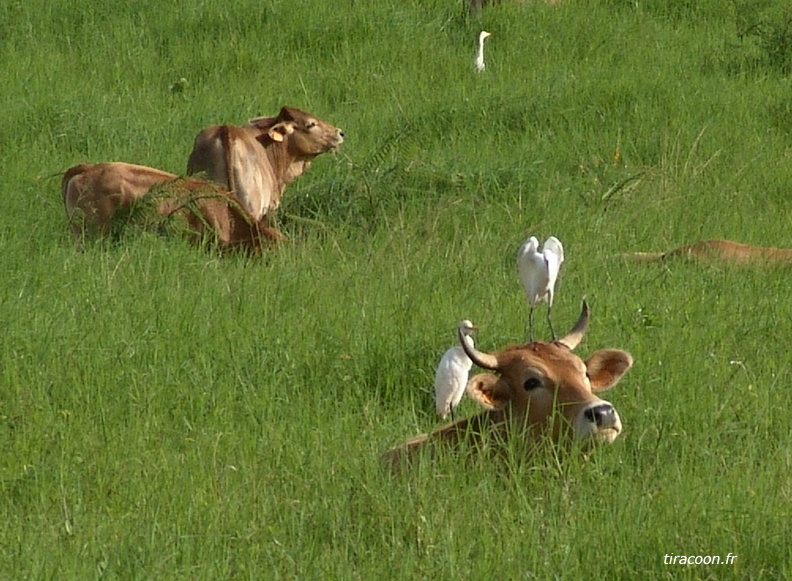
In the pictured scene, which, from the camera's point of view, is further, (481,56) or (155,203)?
(481,56)

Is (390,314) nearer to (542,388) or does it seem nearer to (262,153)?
(542,388)

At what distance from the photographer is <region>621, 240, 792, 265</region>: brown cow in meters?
8.49

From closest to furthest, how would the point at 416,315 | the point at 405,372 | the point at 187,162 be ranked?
the point at 405,372 < the point at 416,315 < the point at 187,162

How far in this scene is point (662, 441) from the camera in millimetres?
5699

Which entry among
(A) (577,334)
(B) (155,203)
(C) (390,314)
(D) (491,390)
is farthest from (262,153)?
(D) (491,390)

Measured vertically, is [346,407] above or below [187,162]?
above

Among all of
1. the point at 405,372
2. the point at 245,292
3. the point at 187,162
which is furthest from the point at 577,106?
the point at 405,372

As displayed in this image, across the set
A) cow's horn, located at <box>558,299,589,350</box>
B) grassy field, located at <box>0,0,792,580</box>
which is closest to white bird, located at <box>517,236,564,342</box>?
cow's horn, located at <box>558,299,589,350</box>

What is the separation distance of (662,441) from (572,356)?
44cm

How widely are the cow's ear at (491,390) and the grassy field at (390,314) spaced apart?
311 millimetres

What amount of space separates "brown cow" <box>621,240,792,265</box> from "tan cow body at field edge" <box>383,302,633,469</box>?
9.36 ft

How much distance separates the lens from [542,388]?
5504 mm

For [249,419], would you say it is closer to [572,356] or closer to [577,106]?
[572,356]

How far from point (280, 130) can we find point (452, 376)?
6.77 m
